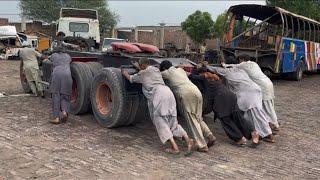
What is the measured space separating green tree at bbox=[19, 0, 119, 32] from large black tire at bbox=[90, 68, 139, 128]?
31.7m

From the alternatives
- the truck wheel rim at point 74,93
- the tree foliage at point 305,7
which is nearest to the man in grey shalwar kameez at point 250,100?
the truck wheel rim at point 74,93

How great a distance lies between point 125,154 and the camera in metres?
6.55

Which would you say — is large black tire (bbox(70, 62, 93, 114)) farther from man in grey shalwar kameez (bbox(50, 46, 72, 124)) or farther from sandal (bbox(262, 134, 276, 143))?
Answer: sandal (bbox(262, 134, 276, 143))

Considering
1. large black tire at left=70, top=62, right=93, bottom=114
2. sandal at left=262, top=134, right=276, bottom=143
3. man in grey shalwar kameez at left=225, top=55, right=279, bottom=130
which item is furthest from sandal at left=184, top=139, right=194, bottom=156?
large black tire at left=70, top=62, right=93, bottom=114

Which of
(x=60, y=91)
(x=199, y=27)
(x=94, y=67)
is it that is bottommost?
(x=60, y=91)

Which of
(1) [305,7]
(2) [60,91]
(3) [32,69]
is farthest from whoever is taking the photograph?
(1) [305,7]

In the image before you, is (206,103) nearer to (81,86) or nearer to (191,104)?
(191,104)

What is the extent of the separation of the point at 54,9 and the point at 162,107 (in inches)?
1396

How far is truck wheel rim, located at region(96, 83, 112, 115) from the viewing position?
26.9 ft

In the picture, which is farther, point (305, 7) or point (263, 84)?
point (305, 7)

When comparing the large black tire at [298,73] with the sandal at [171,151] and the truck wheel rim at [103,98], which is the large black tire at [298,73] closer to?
the truck wheel rim at [103,98]

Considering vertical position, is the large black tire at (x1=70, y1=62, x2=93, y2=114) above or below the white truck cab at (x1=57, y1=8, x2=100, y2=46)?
below

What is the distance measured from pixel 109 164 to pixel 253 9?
41.5 feet

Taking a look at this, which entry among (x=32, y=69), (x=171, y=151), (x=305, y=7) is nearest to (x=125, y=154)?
(x=171, y=151)
